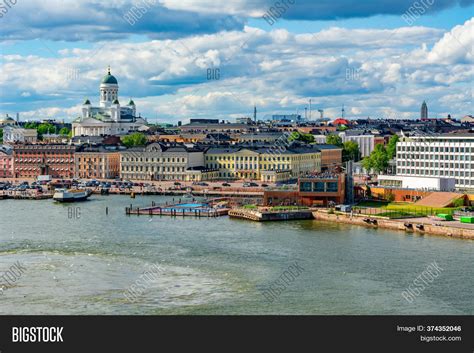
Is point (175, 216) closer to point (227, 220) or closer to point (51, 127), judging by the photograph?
point (227, 220)

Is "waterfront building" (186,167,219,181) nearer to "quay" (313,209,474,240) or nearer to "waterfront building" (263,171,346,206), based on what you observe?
"waterfront building" (263,171,346,206)

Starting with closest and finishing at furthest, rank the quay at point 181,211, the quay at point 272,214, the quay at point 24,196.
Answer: the quay at point 272,214
the quay at point 181,211
the quay at point 24,196

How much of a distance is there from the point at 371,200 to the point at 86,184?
62.5ft

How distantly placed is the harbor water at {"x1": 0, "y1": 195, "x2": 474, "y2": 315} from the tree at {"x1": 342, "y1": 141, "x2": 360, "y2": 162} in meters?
34.5

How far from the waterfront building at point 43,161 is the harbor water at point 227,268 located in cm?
2736

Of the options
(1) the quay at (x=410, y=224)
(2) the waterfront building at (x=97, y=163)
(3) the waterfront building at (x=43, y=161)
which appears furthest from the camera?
(3) the waterfront building at (x=43, y=161)

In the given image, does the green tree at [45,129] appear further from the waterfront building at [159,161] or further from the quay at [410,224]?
the quay at [410,224]

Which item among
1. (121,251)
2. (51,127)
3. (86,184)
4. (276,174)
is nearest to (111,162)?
(86,184)

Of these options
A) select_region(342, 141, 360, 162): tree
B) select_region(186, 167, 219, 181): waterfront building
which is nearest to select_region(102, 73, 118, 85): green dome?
select_region(342, 141, 360, 162): tree

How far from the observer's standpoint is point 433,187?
139 feet

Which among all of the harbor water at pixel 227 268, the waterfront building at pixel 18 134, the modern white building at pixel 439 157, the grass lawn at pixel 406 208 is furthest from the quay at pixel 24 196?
the waterfront building at pixel 18 134

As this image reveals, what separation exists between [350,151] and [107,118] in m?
31.7

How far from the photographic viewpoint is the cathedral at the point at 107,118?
90.8m

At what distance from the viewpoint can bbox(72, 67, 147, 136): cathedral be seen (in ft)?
298
